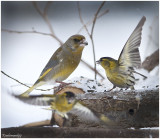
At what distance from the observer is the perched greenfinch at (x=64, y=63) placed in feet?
3.46

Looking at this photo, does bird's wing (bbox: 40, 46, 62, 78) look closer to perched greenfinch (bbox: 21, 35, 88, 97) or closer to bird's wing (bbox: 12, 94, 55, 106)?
perched greenfinch (bbox: 21, 35, 88, 97)

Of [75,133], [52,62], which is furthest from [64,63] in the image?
[75,133]

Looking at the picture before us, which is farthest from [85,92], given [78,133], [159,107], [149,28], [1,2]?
[1,2]

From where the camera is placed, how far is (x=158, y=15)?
1.28 m

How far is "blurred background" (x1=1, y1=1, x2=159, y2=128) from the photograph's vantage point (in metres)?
1.17

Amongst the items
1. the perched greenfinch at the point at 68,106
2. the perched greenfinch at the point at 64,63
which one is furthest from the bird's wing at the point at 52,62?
the perched greenfinch at the point at 68,106

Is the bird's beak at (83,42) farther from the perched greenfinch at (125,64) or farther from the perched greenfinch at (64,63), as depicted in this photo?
the perched greenfinch at (125,64)

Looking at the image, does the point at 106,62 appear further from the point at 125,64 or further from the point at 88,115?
the point at 88,115

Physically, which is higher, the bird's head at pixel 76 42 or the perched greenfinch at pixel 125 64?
the bird's head at pixel 76 42

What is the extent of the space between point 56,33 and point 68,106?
36cm

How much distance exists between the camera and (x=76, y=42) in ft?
3.50

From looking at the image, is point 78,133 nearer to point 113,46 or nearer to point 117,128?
point 117,128

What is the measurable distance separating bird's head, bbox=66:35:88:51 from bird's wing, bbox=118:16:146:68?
0.55 feet

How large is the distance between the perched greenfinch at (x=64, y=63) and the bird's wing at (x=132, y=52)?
17 centimetres
